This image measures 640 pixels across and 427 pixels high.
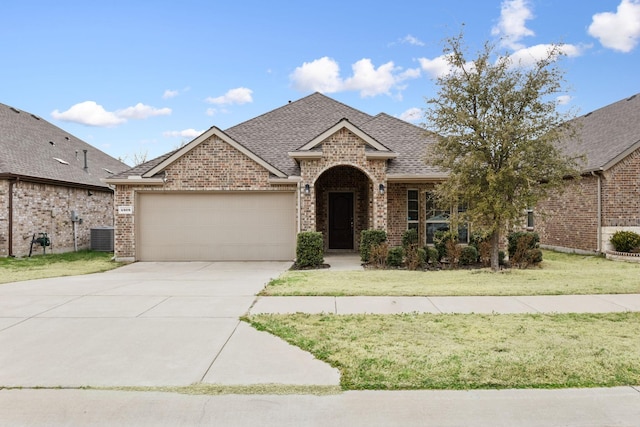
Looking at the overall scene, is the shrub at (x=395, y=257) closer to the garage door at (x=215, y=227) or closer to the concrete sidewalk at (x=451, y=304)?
the garage door at (x=215, y=227)

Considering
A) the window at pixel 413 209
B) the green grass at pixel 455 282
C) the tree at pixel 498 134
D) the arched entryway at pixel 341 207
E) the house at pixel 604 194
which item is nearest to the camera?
the green grass at pixel 455 282

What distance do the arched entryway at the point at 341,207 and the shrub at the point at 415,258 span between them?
12.2ft

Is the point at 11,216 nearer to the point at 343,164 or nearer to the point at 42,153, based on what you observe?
the point at 42,153

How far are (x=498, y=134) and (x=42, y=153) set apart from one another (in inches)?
740

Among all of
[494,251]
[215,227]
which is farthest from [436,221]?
[215,227]

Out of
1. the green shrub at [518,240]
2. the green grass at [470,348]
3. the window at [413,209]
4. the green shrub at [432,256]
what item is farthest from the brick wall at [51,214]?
the green shrub at [518,240]

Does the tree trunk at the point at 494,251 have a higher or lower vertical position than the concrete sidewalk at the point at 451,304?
higher

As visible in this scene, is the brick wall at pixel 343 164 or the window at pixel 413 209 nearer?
Result: the brick wall at pixel 343 164

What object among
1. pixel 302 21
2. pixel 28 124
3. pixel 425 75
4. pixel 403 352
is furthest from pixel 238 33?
pixel 403 352

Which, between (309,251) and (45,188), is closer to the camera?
(309,251)

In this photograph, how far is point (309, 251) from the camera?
43.3ft

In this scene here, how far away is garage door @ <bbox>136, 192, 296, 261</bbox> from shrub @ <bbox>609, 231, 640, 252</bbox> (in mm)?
11327

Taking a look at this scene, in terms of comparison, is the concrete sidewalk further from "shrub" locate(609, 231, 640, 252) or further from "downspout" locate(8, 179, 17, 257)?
"downspout" locate(8, 179, 17, 257)

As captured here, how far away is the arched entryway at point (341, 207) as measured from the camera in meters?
17.0
